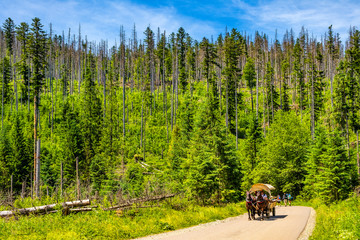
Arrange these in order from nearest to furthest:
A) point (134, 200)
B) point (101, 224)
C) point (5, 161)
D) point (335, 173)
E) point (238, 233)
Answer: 1. point (101, 224)
2. point (238, 233)
3. point (134, 200)
4. point (335, 173)
5. point (5, 161)

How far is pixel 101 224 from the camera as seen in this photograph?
40.3ft

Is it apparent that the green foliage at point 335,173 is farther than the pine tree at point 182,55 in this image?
No

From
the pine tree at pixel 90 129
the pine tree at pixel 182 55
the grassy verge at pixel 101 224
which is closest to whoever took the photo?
the grassy verge at pixel 101 224

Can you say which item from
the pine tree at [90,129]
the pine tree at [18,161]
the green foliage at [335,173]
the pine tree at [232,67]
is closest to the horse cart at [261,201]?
the green foliage at [335,173]

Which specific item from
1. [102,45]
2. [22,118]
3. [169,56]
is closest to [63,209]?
[22,118]

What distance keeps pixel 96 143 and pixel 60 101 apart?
27.8 m

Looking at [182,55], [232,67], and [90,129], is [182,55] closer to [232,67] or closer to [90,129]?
[232,67]

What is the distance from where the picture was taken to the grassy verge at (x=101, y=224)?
1084cm

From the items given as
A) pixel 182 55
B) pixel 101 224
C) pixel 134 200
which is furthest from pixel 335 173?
pixel 182 55

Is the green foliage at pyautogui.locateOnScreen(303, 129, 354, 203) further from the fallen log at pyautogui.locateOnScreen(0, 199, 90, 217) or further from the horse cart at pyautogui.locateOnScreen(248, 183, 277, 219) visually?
the fallen log at pyautogui.locateOnScreen(0, 199, 90, 217)

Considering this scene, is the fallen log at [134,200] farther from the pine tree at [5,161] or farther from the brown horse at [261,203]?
the pine tree at [5,161]

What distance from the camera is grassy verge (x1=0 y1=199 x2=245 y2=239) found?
10.8m

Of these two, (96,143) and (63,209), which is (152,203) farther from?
(96,143)

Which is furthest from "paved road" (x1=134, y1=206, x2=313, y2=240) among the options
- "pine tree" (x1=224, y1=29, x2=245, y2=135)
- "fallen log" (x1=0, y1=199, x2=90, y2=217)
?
"pine tree" (x1=224, y1=29, x2=245, y2=135)
